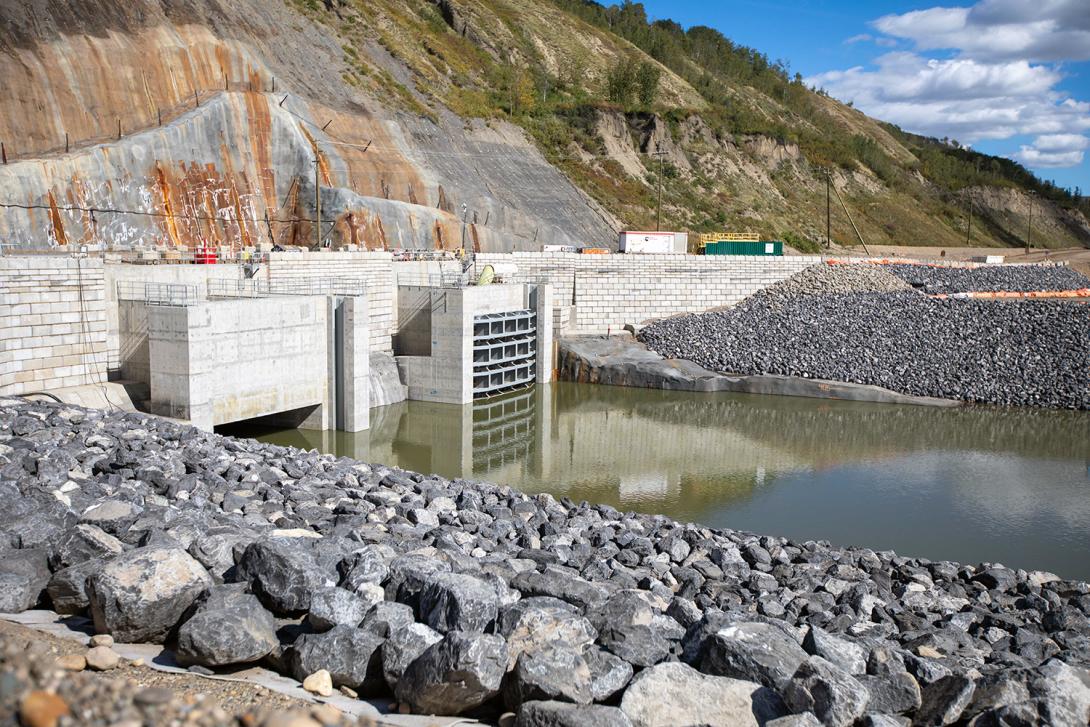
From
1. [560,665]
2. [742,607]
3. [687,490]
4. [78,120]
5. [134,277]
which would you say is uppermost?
[78,120]

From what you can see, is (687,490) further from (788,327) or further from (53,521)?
(788,327)

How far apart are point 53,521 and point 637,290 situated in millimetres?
28367

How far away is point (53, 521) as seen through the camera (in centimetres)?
792

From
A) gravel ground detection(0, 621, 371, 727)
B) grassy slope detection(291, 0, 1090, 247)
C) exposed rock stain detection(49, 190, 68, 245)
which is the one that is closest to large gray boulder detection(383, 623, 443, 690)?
gravel ground detection(0, 621, 371, 727)

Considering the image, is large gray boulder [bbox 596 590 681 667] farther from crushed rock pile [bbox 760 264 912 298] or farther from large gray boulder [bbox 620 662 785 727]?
crushed rock pile [bbox 760 264 912 298]

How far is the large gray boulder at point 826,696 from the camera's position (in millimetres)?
5531

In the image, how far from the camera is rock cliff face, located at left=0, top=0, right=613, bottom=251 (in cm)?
2636

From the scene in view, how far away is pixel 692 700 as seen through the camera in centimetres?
556

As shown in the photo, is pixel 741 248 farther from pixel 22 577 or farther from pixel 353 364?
pixel 22 577

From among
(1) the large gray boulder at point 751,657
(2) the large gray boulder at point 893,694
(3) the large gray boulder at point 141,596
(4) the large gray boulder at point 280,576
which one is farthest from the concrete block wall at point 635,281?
(2) the large gray boulder at point 893,694

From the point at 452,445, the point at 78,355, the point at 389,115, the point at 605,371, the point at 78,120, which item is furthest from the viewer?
the point at 389,115

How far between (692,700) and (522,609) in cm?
135

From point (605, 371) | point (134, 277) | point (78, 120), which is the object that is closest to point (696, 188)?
point (605, 371)

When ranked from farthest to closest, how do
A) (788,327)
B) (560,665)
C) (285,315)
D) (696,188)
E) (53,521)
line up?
(696,188), (788,327), (285,315), (53,521), (560,665)
